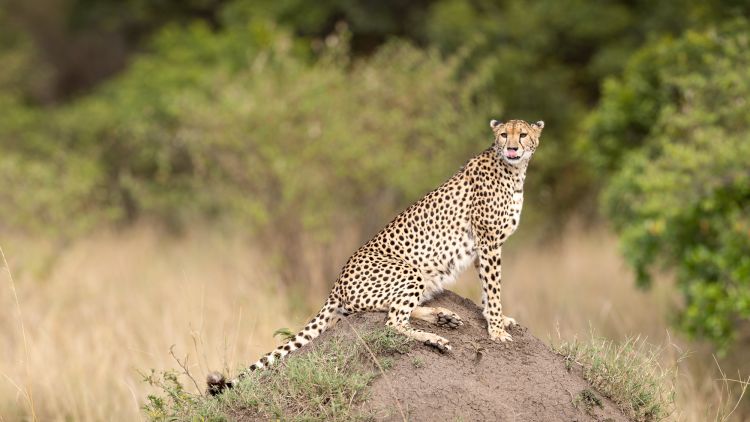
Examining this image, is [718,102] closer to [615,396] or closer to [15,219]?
[615,396]

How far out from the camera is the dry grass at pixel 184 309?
320 inches

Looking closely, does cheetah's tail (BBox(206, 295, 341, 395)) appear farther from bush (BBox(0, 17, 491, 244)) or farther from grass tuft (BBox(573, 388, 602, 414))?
bush (BBox(0, 17, 491, 244))

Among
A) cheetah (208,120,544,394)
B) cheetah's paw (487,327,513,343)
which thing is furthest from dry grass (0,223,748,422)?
cheetah (208,120,544,394)

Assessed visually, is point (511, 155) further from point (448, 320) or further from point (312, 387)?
point (312, 387)

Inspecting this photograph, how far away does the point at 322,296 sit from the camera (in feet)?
41.3

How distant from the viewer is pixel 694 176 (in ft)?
31.6

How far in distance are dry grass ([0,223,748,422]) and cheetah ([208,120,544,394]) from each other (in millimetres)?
593

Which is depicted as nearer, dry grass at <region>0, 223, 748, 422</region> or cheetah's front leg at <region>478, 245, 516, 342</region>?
cheetah's front leg at <region>478, 245, 516, 342</region>

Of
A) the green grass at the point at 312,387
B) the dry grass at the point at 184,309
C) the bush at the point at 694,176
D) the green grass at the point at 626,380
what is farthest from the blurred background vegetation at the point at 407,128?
the green grass at the point at 312,387

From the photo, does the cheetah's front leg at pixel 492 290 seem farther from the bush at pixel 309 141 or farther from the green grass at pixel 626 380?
the bush at pixel 309 141

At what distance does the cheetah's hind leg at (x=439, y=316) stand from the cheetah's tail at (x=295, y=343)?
1.48 ft

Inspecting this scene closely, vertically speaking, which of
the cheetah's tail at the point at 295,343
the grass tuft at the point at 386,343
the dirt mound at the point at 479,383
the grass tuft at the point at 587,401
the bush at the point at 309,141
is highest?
the bush at the point at 309,141

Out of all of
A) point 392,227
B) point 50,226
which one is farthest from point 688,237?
point 50,226

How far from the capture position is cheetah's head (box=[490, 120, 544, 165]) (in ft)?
18.4
